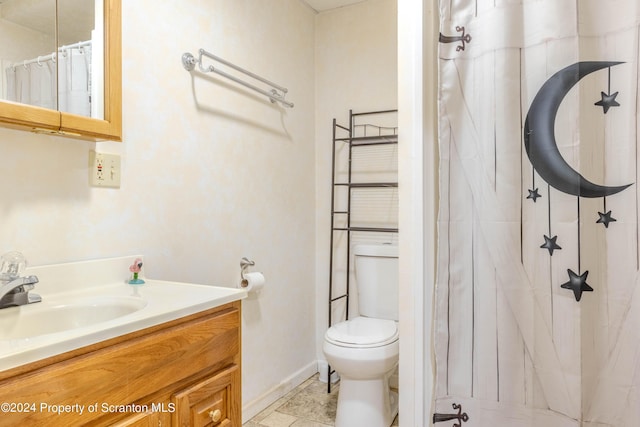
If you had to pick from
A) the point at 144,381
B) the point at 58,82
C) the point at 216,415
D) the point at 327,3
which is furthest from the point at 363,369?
the point at 327,3

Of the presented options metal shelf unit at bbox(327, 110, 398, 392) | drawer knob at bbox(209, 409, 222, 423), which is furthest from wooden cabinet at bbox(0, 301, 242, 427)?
metal shelf unit at bbox(327, 110, 398, 392)

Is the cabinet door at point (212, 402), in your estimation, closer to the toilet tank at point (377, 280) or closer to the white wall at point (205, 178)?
the white wall at point (205, 178)

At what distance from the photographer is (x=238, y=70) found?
6.55 feet

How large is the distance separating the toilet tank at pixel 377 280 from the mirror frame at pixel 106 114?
1479 mm

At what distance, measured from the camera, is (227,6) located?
2.00 meters

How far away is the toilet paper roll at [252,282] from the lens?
1.99 m

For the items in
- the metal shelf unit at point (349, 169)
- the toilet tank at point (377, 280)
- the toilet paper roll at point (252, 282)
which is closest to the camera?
the toilet paper roll at point (252, 282)

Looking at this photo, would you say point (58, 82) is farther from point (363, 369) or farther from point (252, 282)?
point (363, 369)

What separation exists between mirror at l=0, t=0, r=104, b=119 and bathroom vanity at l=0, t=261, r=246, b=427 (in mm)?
520

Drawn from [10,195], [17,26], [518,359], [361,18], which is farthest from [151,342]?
[361,18]

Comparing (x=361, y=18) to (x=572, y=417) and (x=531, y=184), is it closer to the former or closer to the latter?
(x=531, y=184)

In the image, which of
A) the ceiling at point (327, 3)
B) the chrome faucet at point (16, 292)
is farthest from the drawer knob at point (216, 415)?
the ceiling at point (327, 3)

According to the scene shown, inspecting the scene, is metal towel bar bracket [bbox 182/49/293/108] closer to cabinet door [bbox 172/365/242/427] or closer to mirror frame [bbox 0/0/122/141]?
mirror frame [bbox 0/0/122/141]

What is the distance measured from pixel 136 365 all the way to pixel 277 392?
61.3 inches
